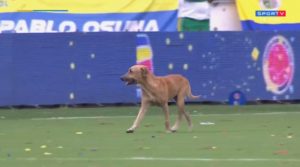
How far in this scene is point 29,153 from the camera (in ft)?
38.5

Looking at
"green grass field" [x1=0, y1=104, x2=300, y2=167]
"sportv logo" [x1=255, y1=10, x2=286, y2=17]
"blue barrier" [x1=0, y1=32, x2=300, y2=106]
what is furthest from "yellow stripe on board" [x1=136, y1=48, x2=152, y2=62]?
"sportv logo" [x1=255, y1=10, x2=286, y2=17]

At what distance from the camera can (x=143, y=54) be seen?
72.0 ft

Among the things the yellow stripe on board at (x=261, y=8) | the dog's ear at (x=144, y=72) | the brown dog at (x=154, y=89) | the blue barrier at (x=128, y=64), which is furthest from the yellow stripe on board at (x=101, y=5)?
the dog's ear at (x=144, y=72)

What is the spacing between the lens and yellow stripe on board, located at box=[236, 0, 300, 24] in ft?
80.8

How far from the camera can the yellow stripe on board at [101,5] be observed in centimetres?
2409

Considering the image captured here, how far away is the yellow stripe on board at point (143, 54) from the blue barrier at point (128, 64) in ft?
0.47

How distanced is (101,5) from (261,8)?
5.08 m

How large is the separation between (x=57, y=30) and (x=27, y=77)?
10.4 feet

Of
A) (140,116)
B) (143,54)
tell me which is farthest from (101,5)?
(140,116)

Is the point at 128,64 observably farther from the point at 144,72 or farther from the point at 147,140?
the point at 147,140

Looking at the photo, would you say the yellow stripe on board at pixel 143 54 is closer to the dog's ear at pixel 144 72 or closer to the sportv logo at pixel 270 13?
the sportv logo at pixel 270 13

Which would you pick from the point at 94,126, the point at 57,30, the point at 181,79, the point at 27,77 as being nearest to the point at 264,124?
the point at 181,79

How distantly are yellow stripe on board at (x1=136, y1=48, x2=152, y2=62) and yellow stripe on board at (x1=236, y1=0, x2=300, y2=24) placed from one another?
4.16 meters

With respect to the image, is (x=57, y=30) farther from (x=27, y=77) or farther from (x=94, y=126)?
(x=94, y=126)
